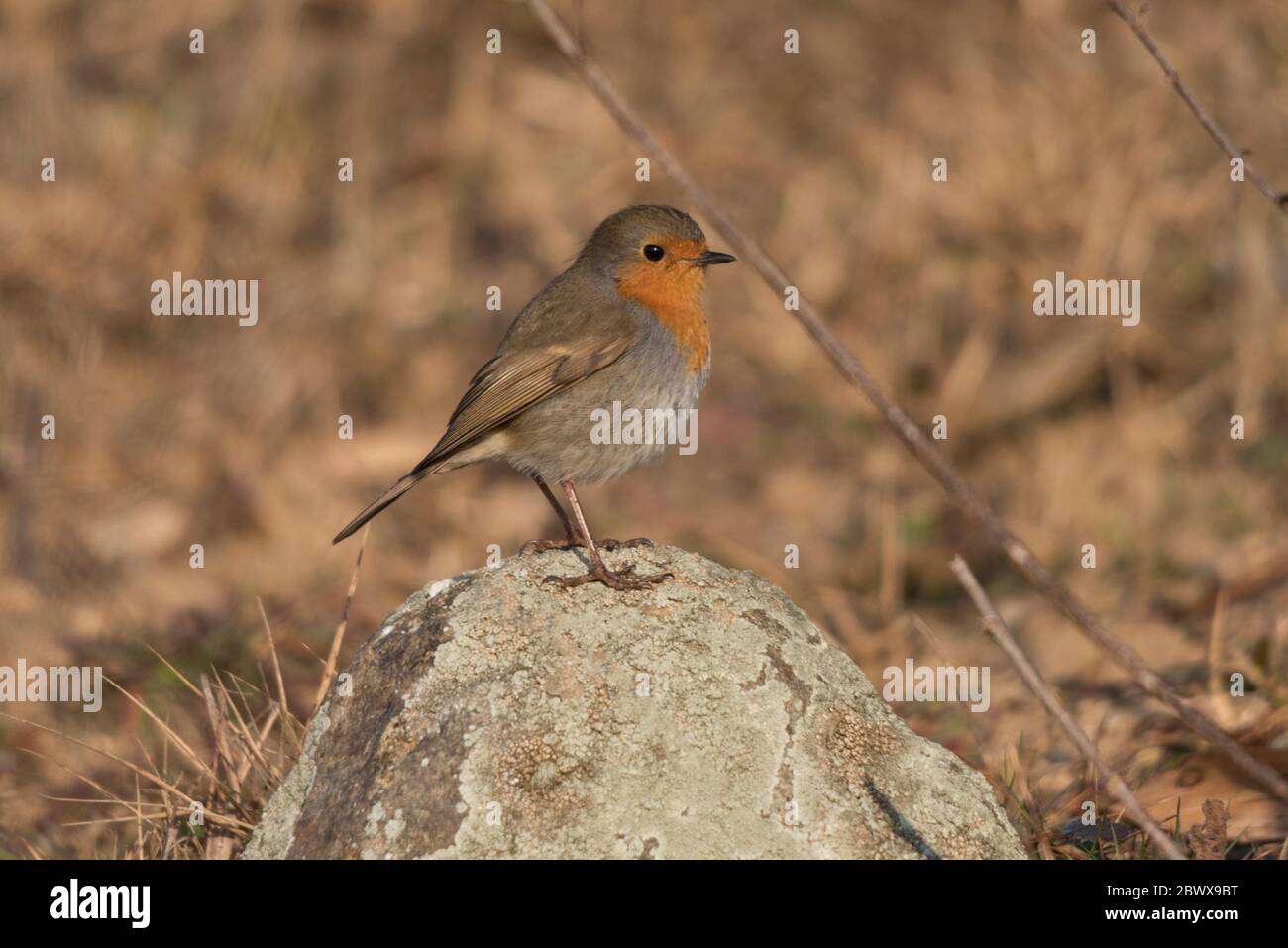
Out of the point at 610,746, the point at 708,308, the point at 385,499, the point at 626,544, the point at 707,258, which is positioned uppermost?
the point at 708,308

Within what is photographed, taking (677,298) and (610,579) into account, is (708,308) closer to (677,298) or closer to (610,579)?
(677,298)

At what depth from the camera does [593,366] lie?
4449 millimetres

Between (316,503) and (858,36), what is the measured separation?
5337 mm

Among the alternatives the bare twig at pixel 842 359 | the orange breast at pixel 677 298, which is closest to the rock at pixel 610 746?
the orange breast at pixel 677 298

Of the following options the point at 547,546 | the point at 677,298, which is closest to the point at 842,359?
the point at 547,546

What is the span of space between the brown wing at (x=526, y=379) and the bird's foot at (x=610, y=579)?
92cm

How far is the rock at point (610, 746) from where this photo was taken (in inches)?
122

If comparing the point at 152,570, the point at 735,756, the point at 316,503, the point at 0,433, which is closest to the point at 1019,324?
the point at 316,503

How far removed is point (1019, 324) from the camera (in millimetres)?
8539

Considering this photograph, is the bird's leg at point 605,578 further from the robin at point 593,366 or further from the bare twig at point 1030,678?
the bare twig at point 1030,678

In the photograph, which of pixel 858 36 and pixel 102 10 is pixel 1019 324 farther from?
pixel 102 10

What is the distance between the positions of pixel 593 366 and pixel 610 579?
1040 millimetres

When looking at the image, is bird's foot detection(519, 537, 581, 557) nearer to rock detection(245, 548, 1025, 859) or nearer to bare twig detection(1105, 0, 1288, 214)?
rock detection(245, 548, 1025, 859)

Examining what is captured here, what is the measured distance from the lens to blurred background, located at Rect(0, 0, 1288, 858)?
6543 millimetres
